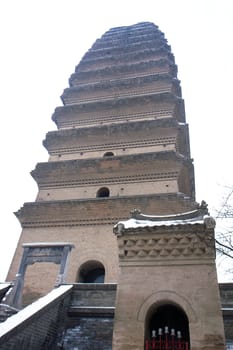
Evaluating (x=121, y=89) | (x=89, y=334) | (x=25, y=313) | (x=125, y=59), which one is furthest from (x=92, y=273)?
(x=125, y=59)

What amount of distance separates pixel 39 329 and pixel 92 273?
591cm

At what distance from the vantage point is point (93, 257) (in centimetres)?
1198

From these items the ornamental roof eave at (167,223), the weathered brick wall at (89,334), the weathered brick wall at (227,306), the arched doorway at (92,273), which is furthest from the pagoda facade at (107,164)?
the ornamental roof eave at (167,223)

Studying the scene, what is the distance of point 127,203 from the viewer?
1268 cm

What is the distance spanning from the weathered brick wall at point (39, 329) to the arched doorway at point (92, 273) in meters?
3.66

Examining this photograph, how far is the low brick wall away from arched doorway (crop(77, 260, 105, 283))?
3.56 metres

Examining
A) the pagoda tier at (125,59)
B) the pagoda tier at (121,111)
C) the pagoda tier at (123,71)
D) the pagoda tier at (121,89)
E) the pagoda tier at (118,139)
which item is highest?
the pagoda tier at (125,59)

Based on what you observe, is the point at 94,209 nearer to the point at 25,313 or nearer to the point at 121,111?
the point at 121,111

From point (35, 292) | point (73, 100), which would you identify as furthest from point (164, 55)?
point (35, 292)

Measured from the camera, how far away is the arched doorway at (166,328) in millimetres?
5657

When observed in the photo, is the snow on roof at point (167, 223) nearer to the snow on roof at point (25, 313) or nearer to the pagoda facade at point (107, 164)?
the snow on roof at point (25, 313)

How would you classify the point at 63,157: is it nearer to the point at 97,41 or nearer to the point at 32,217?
the point at 32,217

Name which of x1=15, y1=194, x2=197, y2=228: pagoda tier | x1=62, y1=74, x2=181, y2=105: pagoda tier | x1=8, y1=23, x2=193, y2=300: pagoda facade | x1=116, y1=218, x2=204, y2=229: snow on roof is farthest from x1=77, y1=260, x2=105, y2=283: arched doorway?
x1=62, y1=74, x2=181, y2=105: pagoda tier

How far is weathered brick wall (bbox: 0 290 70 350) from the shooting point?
5785 mm
